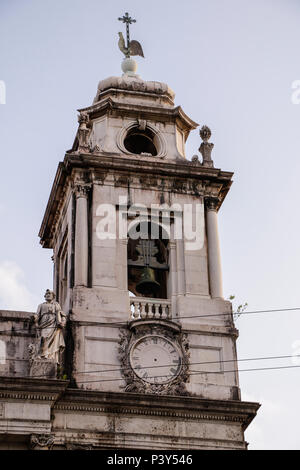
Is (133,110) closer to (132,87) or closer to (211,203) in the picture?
(132,87)

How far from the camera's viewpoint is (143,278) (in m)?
31.1

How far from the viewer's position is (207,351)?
2950cm

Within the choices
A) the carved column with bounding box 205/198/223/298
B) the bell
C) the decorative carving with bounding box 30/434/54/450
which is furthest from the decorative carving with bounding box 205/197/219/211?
the decorative carving with bounding box 30/434/54/450

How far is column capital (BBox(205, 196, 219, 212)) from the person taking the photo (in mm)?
32031

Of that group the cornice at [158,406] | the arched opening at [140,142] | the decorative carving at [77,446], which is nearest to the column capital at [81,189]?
the arched opening at [140,142]

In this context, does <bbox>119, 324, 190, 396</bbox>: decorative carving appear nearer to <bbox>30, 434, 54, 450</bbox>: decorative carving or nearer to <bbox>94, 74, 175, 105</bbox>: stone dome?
<bbox>30, 434, 54, 450</bbox>: decorative carving

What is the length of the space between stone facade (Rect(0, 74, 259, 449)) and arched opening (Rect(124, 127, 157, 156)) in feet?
0.16

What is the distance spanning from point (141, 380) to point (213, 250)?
4.75 meters

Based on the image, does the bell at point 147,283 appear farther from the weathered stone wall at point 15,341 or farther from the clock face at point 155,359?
the weathered stone wall at point 15,341

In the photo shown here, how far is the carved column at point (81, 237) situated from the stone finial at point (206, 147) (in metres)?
3.66

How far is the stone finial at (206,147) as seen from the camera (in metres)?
32.7

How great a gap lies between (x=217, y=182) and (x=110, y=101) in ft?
12.9
